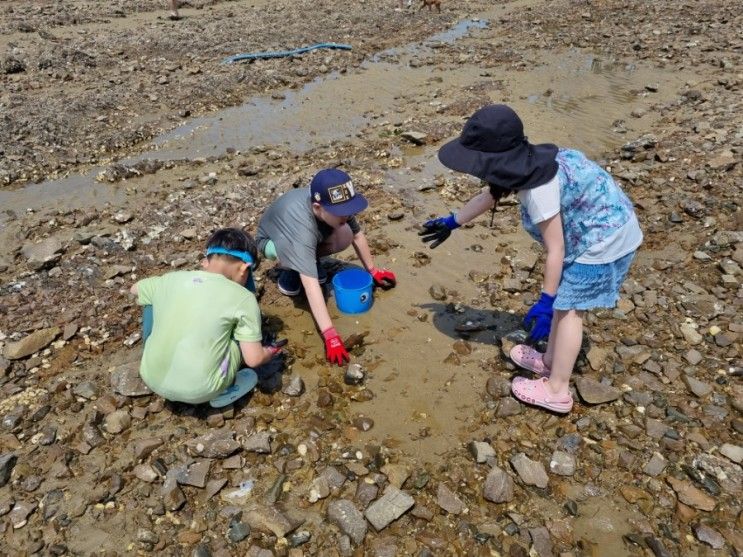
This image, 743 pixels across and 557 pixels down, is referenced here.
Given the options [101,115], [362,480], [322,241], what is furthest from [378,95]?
[362,480]

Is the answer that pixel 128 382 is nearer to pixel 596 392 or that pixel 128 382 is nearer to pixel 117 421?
pixel 117 421

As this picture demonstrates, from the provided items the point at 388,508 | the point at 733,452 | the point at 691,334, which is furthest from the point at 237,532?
the point at 691,334

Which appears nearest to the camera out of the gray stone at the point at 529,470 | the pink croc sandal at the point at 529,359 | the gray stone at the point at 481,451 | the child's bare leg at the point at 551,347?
the gray stone at the point at 529,470

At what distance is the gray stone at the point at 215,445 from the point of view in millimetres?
3020

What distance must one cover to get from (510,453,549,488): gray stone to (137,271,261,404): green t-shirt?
5.54ft

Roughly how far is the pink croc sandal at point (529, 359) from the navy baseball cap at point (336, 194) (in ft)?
4.90

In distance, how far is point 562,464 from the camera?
2.95 metres

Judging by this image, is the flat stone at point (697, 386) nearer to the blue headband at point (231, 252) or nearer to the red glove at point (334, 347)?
the red glove at point (334, 347)

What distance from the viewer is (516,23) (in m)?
14.2

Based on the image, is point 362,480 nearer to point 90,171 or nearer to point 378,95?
point 90,171

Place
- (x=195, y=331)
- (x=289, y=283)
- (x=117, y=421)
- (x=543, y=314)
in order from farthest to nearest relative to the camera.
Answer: (x=289, y=283) < (x=117, y=421) < (x=543, y=314) < (x=195, y=331)

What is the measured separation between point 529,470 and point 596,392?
0.79 meters

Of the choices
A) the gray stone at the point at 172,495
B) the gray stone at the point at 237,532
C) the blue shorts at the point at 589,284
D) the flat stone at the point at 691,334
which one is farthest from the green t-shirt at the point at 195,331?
the flat stone at the point at 691,334

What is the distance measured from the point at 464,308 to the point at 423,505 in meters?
1.84
